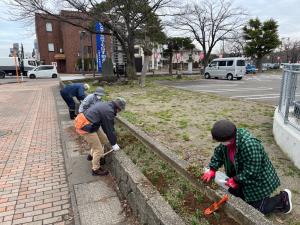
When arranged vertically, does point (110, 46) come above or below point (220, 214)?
above

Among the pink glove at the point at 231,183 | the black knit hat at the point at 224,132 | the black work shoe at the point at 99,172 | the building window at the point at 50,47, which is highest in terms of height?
the building window at the point at 50,47

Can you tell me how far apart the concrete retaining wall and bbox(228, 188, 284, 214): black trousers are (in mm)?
1434

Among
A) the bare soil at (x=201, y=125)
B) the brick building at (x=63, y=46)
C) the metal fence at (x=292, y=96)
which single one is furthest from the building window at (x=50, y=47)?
the metal fence at (x=292, y=96)

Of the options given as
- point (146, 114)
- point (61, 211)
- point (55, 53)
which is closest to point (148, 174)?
point (61, 211)

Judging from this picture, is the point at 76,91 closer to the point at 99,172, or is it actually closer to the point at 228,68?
the point at 99,172

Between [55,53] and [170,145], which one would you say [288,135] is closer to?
[170,145]

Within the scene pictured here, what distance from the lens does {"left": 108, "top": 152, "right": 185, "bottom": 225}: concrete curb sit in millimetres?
2623

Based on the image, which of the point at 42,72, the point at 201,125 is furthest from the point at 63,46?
the point at 201,125

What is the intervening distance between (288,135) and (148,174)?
98.3 inches

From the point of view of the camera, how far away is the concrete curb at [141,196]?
262 cm

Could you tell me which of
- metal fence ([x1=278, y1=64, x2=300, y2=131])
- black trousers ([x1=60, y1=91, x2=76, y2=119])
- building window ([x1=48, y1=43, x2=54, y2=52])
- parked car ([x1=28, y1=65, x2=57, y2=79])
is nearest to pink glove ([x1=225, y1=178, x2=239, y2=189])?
metal fence ([x1=278, y1=64, x2=300, y2=131])

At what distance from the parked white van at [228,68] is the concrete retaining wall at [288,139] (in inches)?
749

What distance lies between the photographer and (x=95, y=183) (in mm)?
4176

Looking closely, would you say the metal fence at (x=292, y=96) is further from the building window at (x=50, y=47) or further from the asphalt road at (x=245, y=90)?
the building window at (x=50, y=47)
